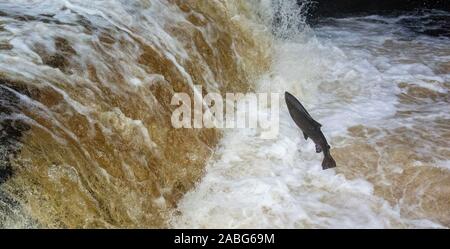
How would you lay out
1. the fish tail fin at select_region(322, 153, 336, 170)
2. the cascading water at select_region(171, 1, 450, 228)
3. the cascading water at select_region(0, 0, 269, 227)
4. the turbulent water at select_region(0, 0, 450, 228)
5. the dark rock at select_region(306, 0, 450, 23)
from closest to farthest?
the cascading water at select_region(0, 0, 269, 227) → the turbulent water at select_region(0, 0, 450, 228) → the cascading water at select_region(171, 1, 450, 228) → the fish tail fin at select_region(322, 153, 336, 170) → the dark rock at select_region(306, 0, 450, 23)

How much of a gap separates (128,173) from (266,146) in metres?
1.96

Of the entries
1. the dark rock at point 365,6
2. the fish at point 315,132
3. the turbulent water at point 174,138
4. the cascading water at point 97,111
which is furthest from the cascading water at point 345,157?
the dark rock at point 365,6

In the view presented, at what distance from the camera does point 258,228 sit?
4051 mm

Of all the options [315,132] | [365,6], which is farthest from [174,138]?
[365,6]

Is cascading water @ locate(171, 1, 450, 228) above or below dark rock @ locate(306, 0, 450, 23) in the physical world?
below

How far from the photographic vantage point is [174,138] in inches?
186

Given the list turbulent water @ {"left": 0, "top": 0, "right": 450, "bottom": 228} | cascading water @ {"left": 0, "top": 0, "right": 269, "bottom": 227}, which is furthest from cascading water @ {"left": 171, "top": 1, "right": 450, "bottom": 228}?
cascading water @ {"left": 0, "top": 0, "right": 269, "bottom": 227}

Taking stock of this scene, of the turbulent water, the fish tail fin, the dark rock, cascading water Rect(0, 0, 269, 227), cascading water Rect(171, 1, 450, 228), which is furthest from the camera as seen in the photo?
the dark rock

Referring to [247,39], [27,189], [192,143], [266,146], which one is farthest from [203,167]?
[247,39]

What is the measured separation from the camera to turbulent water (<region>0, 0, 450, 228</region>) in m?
3.52

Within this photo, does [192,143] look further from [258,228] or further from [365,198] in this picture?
[365,198]

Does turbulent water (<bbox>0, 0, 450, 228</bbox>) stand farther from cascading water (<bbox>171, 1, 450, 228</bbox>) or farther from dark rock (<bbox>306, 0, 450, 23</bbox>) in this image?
dark rock (<bbox>306, 0, 450, 23</bbox>)

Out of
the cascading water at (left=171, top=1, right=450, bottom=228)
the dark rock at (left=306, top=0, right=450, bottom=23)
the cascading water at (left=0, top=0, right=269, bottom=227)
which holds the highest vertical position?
the cascading water at (left=0, top=0, right=269, bottom=227)

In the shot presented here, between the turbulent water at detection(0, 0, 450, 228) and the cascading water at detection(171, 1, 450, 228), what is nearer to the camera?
the turbulent water at detection(0, 0, 450, 228)
